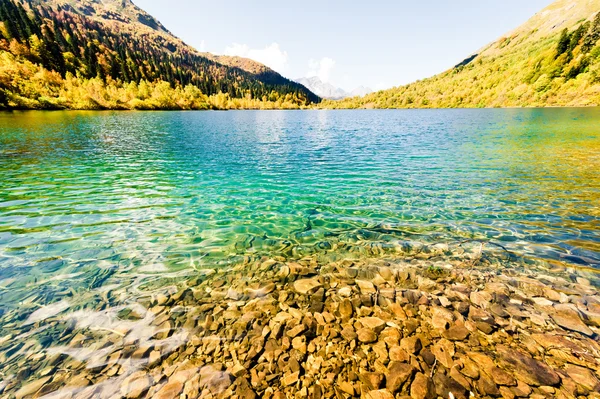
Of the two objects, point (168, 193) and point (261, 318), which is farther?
point (168, 193)

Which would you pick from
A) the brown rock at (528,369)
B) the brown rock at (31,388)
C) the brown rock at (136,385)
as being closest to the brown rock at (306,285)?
the brown rock at (136,385)

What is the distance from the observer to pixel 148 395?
15.7 ft

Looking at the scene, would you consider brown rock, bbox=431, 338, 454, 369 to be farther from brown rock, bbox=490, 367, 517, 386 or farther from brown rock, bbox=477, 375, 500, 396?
brown rock, bbox=490, 367, 517, 386

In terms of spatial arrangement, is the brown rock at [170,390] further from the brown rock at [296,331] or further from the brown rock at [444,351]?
the brown rock at [444,351]

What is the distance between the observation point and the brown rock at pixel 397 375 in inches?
188

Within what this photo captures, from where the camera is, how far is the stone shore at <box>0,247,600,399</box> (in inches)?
190

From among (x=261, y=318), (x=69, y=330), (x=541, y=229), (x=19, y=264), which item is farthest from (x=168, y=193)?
(x=541, y=229)

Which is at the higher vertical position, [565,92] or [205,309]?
[565,92]

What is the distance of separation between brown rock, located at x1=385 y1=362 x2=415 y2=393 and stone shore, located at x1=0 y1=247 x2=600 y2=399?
0.02m

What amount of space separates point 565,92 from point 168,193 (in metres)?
200

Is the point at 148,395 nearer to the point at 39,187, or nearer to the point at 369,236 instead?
the point at 369,236

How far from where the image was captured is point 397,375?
4980 millimetres

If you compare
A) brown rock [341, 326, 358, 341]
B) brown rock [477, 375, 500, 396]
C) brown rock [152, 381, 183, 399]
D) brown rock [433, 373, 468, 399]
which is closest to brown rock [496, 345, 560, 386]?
brown rock [477, 375, 500, 396]

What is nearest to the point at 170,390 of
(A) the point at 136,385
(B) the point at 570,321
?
(A) the point at 136,385
